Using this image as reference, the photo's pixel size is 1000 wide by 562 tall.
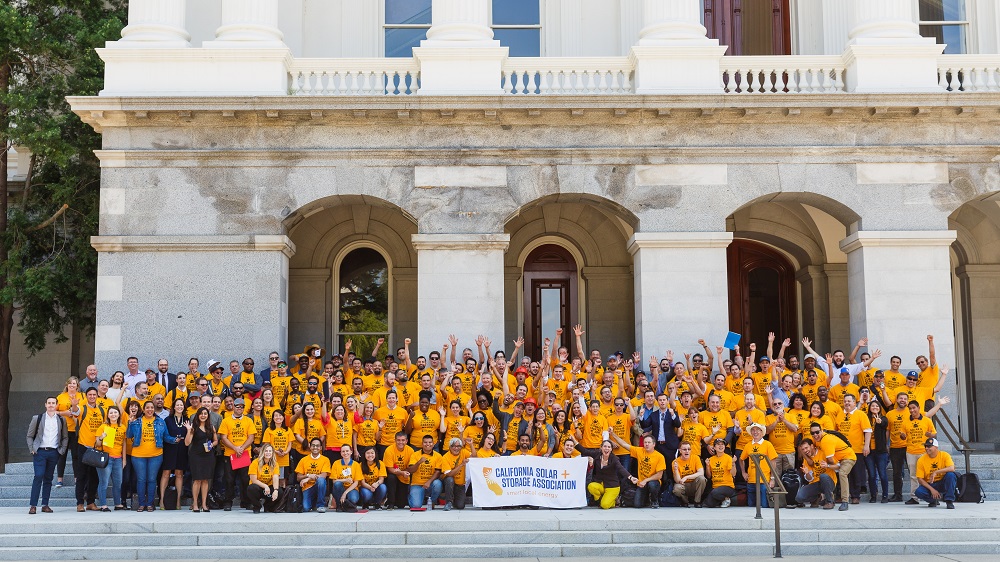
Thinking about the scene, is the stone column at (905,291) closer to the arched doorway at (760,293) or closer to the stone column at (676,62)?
the stone column at (676,62)

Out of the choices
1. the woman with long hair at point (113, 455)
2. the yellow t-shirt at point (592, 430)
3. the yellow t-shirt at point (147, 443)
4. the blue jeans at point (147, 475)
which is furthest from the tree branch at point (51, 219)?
the yellow t-shirt at point (592, 430)

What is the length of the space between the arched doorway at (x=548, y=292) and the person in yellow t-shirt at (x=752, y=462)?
888 centimetres

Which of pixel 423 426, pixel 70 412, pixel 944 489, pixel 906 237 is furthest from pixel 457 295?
pixel 944 489

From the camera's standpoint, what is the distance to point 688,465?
48.9ft

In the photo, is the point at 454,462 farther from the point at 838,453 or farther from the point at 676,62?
the point at 676,62

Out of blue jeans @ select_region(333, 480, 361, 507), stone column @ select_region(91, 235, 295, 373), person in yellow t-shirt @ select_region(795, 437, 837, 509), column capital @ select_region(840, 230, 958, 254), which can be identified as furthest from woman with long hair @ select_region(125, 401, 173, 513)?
column capital @ select_region(840, 230, 958, 254)

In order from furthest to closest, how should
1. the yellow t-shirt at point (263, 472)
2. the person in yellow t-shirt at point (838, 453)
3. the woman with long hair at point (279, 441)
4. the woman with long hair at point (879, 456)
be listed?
the woman with long hair at point (879, 456) → the person in yellow t-shirt at point (838, 453) → the woman with long hair at point (279, 441) → the yellow t-shirt at point (263, 472)

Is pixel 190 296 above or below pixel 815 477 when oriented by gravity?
above

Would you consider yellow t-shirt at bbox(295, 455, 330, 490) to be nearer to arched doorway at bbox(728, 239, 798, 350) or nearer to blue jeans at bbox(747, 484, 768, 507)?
blue jeans at bbox(747, 484, 768, 507)

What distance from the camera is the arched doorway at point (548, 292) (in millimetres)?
23547

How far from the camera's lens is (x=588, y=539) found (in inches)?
502

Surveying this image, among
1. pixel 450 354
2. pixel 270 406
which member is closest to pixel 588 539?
pixel 270 406

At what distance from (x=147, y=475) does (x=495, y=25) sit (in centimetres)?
1204

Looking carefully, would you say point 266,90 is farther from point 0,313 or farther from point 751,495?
point 751,495
